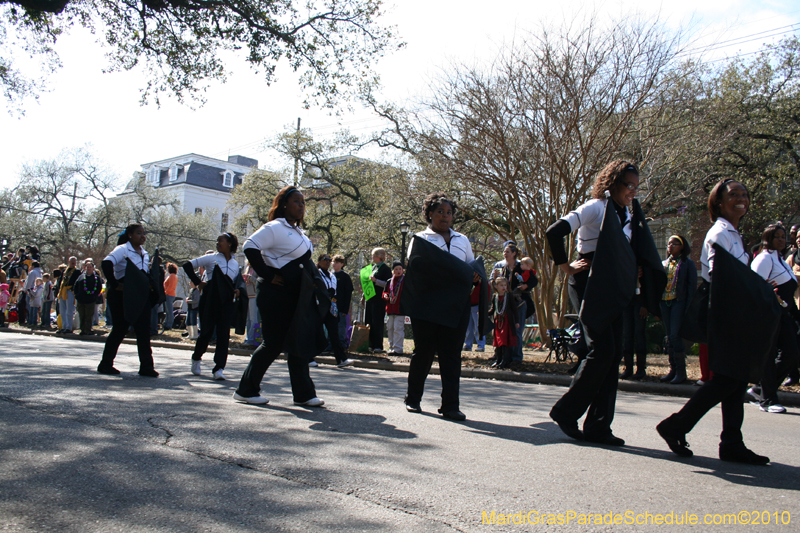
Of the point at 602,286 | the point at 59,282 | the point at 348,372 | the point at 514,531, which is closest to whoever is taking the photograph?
the point at 514,531

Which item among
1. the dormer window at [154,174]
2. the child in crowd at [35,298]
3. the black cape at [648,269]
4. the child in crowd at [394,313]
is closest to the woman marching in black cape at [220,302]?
the child in crowd at [394,313]

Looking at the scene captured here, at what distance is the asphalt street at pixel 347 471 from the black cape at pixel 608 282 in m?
0.88

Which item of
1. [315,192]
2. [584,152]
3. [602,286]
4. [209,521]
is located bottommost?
[209,521]

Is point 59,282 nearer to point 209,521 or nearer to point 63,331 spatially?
point 63,331

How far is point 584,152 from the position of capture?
13797 millimetres

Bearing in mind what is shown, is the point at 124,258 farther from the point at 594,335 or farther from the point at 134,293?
the point at 594,335

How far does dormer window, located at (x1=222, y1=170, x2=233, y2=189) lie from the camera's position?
7044 cm

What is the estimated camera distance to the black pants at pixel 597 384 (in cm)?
412

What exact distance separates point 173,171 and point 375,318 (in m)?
63.8

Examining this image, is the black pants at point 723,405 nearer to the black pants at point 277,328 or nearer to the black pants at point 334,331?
the black pants at point 277,328

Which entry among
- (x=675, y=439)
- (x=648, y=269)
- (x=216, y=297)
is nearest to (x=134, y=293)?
(x=216, y=297)

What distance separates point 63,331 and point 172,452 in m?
14.9

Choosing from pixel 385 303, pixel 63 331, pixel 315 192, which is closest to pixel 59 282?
pixel 63 331

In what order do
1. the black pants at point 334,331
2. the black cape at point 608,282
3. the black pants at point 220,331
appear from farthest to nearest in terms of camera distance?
the black pants at point 334,331 < the black pants at point 220,331 < the black cape at point 608,282
